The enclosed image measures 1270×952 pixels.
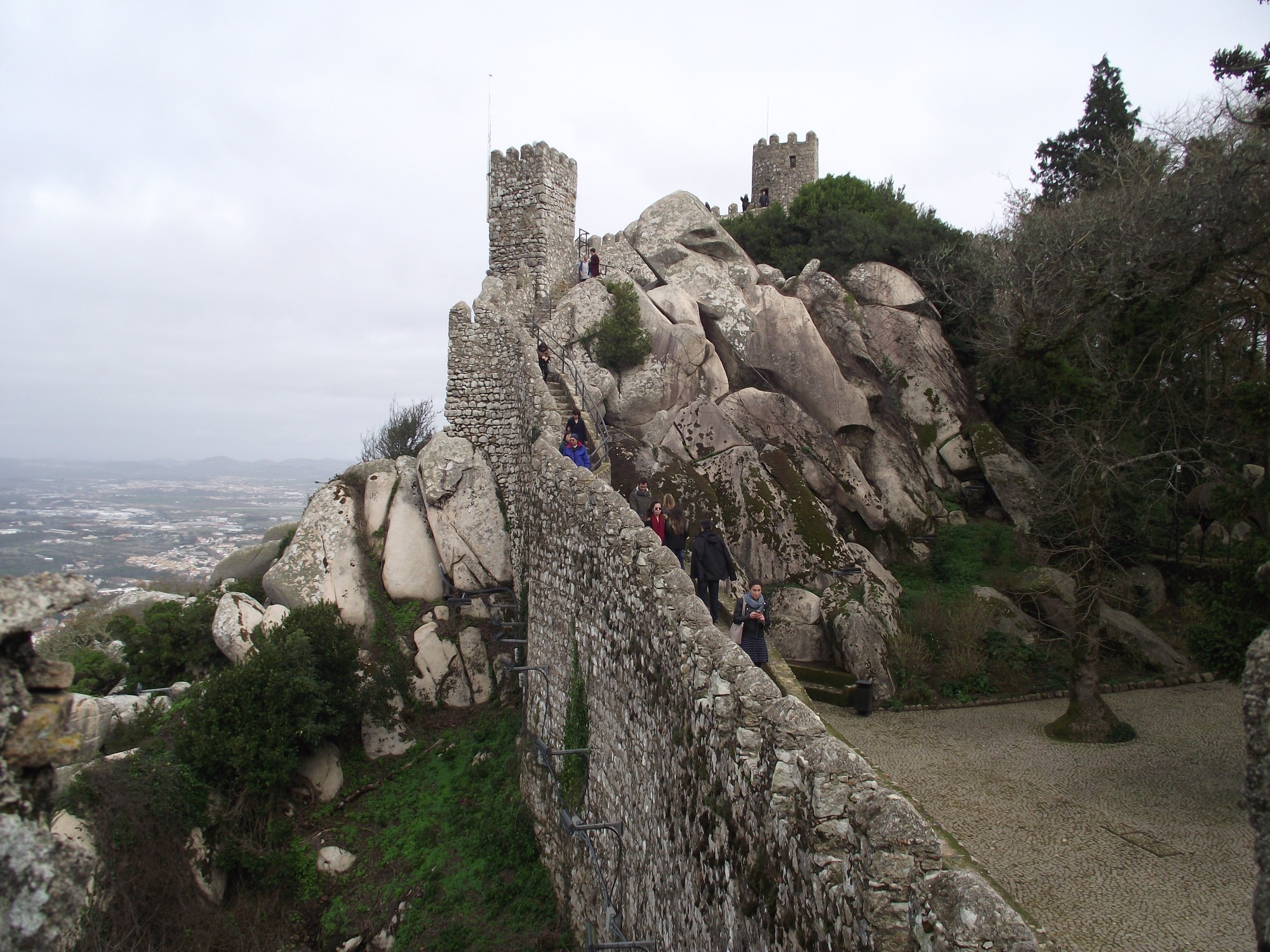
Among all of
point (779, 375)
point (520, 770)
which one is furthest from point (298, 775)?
point (779, 375)

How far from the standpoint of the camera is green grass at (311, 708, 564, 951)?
10.2 meters

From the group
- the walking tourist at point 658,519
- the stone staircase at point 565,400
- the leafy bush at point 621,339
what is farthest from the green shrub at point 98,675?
the walking tourist at point 658,519

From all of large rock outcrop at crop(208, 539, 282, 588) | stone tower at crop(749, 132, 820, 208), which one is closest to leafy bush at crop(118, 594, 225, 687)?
large rock outcrop at crop(208, 539, 282, 588)

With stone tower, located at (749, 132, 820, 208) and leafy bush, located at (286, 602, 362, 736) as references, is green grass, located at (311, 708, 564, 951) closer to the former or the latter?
leafy bush, located at (286, 602, 362, 736)

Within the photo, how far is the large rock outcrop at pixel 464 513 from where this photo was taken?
53.4 feet

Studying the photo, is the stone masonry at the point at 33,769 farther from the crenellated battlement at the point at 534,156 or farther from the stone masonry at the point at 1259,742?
the crenellated battlement at the point at 534,156

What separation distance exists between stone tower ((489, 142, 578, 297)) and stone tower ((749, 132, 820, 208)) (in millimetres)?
24785

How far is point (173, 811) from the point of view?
1184cm

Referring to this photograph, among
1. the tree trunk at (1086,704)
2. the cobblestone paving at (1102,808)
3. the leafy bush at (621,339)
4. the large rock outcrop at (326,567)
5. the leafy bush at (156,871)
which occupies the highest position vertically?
the leafy bush at (621,339)

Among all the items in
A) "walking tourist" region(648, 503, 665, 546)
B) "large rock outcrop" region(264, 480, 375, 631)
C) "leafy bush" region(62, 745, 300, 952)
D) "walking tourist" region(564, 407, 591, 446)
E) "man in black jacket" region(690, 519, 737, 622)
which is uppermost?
"walking tourist" region(564, 407, 591, 446)

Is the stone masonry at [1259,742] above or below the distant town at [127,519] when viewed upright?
above

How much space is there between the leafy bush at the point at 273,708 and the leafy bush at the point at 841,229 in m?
19.3

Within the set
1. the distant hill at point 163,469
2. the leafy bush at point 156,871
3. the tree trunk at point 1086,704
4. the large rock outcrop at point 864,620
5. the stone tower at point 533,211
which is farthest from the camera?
the distant hill at point 163,469

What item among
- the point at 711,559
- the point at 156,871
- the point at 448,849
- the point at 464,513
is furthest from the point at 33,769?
the point at 464,513
